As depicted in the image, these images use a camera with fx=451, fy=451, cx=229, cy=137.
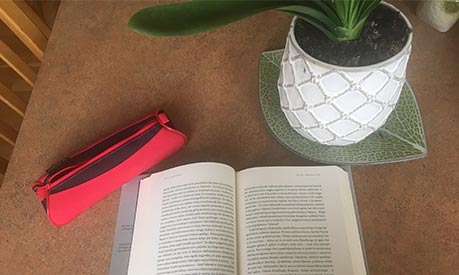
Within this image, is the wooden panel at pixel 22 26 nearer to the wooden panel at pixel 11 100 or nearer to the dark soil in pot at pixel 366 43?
the wooden panel at pixel 11 100

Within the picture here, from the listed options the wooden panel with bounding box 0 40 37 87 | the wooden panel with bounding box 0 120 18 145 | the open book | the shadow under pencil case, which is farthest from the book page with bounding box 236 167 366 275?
the wooden panel with bounding box 0 120 18 145

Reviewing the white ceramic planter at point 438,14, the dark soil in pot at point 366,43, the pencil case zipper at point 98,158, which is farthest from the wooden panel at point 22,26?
the white ceramic planter at point 438,14

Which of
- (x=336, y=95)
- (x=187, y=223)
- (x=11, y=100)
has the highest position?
(x=11, y=100)

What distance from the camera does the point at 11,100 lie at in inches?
36.3

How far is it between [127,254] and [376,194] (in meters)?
0.38

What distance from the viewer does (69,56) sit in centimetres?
88

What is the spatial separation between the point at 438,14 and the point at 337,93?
0.35m

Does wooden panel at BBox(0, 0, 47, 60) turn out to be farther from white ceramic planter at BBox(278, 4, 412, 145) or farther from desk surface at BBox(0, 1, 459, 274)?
white ceramic planter at BBox(278, 4, 412, 145)

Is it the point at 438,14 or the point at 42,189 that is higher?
the point at 438,14

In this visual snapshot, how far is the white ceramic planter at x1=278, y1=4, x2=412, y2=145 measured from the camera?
546 mm

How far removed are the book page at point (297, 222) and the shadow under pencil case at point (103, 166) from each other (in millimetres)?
138

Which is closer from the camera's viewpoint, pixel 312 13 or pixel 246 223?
pixel 312 13

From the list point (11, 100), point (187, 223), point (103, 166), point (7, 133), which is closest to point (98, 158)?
point (103, 166)

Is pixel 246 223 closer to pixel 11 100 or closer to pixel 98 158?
pixel 98 158
